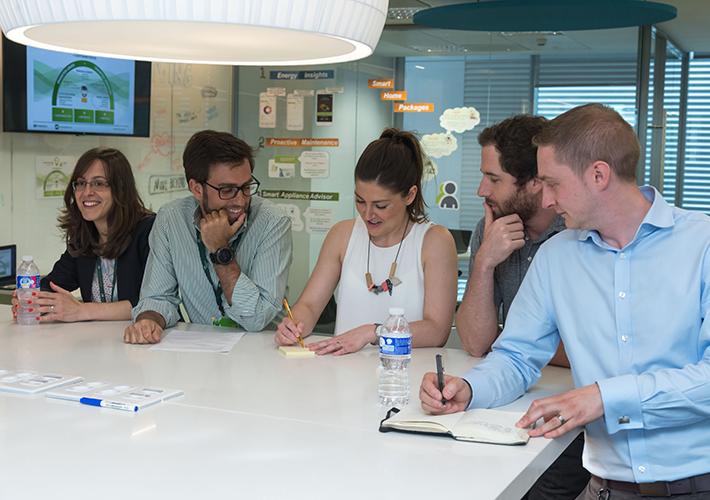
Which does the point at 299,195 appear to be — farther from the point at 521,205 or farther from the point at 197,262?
the point at 521,205

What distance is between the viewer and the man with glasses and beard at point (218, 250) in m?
2.58

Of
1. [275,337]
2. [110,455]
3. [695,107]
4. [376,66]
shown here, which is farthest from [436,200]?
[110,455]

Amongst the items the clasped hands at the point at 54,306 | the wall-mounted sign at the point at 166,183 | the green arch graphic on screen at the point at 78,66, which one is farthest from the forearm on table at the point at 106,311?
the wall-mounted sign at the point at 166,183

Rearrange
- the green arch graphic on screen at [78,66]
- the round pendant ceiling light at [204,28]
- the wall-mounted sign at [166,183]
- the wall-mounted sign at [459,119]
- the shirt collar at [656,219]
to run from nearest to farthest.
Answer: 1. the round pendant ceiling light at [204,28]
2. the shirt collar at [656,219]
3. the green arch graphic on screen at [78,66]
4. the wall-mounted sign at [459,119]
5. the wall-mounted sign at [166,183]

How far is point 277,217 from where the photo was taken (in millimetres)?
2773

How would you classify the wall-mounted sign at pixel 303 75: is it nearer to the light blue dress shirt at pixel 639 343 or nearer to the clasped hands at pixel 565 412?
the light blue dress shirt at pixel 639 343

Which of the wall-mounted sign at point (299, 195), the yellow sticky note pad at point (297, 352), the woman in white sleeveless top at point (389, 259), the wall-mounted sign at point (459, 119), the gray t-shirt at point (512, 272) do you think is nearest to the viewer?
the yellow sticky note pad at point (297, 352)

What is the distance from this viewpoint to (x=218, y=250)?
8.50ft

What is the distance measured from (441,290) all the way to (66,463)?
4.53ft

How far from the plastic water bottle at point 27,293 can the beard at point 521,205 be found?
167 centimetres

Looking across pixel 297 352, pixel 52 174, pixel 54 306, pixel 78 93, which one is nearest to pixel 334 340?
pixel 297 352

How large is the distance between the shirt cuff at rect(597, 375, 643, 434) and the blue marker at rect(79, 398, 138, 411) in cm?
107

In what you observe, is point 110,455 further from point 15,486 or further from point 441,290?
point 441,290

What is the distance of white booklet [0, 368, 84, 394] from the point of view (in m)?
1.82
